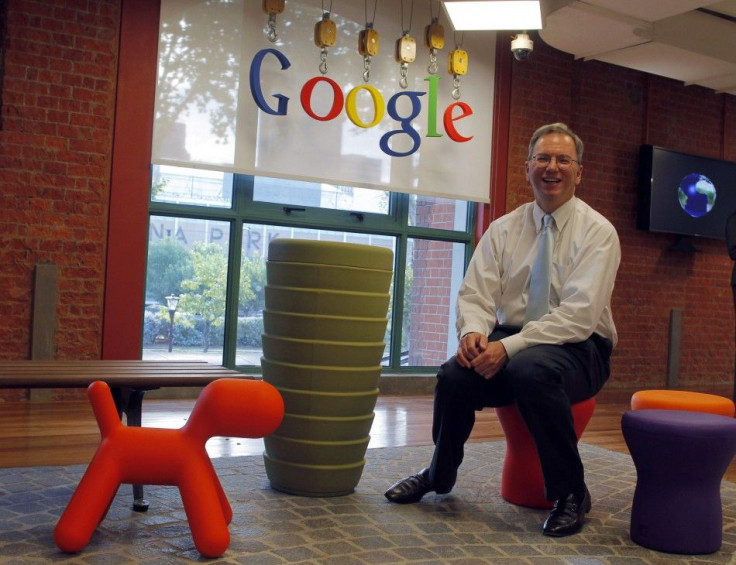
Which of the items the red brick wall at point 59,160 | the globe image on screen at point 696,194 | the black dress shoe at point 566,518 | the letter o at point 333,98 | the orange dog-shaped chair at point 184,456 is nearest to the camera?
the orange dog-shaped chair at point 184,456

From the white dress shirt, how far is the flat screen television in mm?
4218

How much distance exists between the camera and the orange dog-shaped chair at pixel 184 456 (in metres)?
1.98

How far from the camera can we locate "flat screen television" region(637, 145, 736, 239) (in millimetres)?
6668

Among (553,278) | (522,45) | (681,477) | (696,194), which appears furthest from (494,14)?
(681,477)

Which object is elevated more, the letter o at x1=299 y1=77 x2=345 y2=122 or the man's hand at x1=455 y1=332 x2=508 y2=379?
the letter o at x1=299 y1=77 x2=345 y2=122

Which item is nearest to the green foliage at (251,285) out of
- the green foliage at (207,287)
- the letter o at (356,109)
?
the green foliage at (207,287)

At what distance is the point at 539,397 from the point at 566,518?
0.35m

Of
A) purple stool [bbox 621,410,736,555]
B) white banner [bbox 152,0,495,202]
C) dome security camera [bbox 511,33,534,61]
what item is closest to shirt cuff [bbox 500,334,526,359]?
purple stool [bbox 621,410,736,555]

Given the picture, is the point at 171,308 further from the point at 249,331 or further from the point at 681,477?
the point at 681,477

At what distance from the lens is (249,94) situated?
4.95 meters

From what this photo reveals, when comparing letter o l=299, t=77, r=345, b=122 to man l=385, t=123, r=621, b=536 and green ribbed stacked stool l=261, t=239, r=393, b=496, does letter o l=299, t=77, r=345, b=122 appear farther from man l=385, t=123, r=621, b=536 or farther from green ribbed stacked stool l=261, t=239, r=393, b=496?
green ribbed stacked stool l=261, t=239, r=393, b=496

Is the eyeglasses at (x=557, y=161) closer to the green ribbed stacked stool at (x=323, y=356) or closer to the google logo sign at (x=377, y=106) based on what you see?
the green ribbed stacked stool at (x=323, y=356)

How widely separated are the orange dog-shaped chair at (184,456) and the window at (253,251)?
301cm

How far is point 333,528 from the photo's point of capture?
89.7 inches
